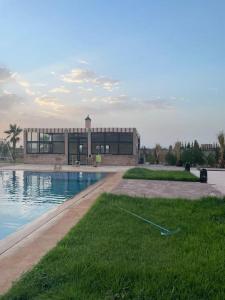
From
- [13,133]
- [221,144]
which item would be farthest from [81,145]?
[221,144]

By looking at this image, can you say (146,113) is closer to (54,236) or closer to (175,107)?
(175,107)

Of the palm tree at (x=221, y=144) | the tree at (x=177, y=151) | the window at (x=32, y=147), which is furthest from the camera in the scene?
the window at (x=32, y=147)

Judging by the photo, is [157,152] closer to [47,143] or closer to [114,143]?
[114,143]

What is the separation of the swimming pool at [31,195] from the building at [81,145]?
1029 cm

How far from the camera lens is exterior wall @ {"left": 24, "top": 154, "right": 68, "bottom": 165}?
3534 centimetres

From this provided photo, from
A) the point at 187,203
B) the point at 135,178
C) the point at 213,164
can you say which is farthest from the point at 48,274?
the point at 213,164

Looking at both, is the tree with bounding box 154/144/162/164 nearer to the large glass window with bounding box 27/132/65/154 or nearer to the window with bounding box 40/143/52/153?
the large glass window with bounding box 27/132/65/154

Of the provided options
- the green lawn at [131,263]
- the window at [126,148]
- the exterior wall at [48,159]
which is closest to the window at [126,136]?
the window at [126,148]

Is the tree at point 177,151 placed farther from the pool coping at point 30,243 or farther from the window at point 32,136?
the pool coping at point 30,243

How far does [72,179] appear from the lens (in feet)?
70.4

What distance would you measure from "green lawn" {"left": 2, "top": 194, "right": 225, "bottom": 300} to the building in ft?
86.3

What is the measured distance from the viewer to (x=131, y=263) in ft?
15.6

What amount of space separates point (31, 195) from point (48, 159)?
20638mm

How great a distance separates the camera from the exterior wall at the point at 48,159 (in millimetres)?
35344
